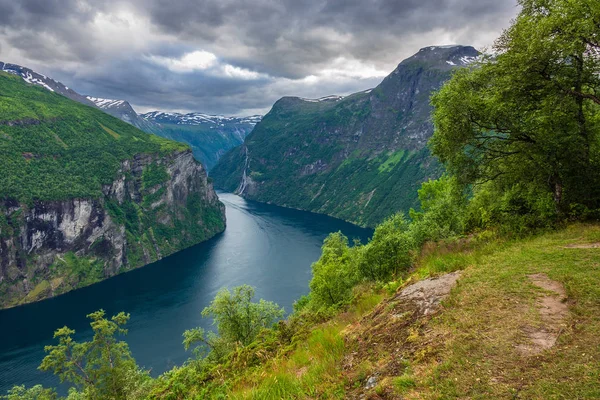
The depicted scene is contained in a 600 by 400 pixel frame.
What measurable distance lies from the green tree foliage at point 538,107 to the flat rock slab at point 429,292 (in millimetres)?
8864

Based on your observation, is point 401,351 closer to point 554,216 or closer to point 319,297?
point 554,216

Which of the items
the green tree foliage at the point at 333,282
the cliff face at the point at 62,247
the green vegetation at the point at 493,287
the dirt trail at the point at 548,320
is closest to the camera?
the green vegetation at the point at 493,287

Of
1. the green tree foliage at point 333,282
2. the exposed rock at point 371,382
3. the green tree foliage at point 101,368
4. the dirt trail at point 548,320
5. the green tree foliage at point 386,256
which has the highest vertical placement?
the dirt trail at point 548,320

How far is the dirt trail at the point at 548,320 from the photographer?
7.27 metres

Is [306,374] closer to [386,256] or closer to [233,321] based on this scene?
[386,256]

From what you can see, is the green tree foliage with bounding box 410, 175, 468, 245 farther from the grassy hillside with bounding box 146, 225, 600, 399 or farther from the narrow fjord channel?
the narrow fjord channel

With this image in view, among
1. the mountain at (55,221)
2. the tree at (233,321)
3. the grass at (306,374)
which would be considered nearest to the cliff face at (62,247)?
the mountain at (55,221)

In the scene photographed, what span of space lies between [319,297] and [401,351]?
81.9ft

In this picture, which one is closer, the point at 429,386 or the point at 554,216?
the point at 429,386

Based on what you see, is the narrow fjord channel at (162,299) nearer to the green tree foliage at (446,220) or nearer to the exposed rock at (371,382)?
the green tree foliage at (446,220)

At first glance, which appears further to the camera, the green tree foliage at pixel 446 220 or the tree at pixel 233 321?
the tree at pixel 233 321

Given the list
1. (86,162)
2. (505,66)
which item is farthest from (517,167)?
(86,162)

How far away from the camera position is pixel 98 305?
4616 inches

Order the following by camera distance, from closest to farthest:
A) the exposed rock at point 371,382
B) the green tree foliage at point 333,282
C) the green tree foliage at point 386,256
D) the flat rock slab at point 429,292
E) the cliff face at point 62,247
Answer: the exposed rock at point 371,382
the flat rock slab at point 429,292
the green tree foliage at point 386,256
the green tree foliage at point 333,282
the cliff face at point 62,247
